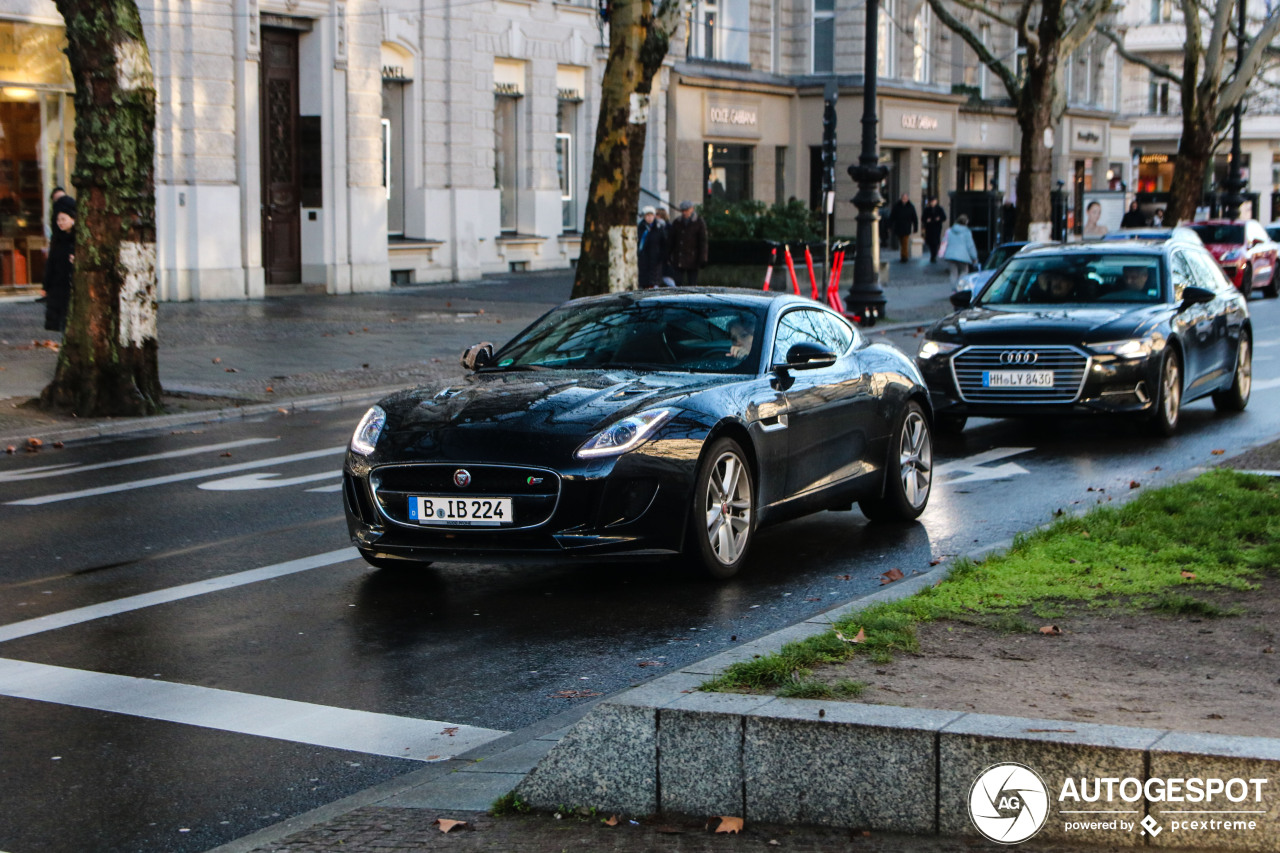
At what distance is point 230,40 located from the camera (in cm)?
2845

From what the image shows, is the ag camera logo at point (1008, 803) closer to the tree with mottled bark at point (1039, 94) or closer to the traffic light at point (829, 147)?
the traffic light at point (829, 147)

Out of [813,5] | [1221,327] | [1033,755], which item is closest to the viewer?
[1033,755]

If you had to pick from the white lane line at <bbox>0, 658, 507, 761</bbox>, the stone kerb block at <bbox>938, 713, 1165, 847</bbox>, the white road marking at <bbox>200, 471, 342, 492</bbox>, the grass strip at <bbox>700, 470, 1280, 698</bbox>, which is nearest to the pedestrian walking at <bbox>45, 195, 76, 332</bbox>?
the white road marking at <bbox>200, 471, 342, 492</bbox>

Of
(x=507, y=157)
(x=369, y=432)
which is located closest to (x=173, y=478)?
(x=369, y=432)

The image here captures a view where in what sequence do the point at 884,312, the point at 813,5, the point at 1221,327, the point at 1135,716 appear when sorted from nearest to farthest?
the point at 1135,716, the point at 1221,327, the point at 884,312, the point at 813,5

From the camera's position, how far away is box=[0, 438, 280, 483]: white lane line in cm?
1241

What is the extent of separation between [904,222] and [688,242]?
19.1 metres

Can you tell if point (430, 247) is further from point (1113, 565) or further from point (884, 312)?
point (1113, 565)

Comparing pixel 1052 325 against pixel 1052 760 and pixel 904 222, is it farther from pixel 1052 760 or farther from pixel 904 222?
pixel 904 222

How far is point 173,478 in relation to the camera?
40.2 feet

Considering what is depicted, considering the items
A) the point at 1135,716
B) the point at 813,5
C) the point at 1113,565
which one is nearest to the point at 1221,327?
the point at 1113,565

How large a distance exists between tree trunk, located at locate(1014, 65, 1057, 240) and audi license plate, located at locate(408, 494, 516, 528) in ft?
84.8

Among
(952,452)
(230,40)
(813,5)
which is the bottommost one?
(952,452)

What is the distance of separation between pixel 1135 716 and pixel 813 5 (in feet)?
149
